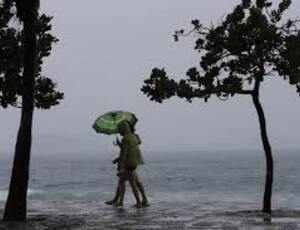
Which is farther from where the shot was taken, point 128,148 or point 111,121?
point 111,121

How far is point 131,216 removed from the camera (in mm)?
16125

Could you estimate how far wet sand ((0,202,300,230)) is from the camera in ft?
46.1

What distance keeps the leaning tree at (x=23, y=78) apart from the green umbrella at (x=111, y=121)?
7.84 feet

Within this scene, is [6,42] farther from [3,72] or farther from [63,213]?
[63,213]

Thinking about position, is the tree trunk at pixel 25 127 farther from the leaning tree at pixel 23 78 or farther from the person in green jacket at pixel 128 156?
the person in green jacket at pixel 128 156

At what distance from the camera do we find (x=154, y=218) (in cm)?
1562

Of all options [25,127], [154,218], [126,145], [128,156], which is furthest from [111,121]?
[25,127]

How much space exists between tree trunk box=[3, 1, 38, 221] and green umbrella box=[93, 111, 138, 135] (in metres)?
4.45

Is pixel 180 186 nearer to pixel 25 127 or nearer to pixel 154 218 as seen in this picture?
pixel 154 218

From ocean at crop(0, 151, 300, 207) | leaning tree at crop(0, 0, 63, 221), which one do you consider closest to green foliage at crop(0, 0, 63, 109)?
leaning tree at crop(0, 0, 63, 221)

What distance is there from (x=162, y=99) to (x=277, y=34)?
2624 millimetres

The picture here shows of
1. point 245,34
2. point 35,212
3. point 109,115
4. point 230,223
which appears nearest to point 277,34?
point 245,34

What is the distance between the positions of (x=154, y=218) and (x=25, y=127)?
3.12 meters

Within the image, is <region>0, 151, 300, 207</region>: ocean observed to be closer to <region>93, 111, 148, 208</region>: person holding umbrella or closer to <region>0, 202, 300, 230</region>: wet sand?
<region>93, 111, 148, 208</region>: person holding umbrella
